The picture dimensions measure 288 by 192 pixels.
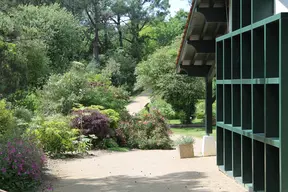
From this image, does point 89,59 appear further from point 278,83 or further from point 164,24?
point 278,83

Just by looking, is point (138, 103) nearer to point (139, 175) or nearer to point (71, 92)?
point (71, 92)

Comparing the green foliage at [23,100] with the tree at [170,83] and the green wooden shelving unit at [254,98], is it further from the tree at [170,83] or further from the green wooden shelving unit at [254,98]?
the green wooden shelving unit at [254,98]

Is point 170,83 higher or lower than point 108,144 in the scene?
higher

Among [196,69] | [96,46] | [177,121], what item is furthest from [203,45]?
[96,46]

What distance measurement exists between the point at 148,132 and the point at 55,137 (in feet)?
19.3

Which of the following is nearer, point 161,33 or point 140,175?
point 140,175

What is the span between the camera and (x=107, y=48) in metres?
52.8

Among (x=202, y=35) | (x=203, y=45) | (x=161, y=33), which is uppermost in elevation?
(x=161, y=33)

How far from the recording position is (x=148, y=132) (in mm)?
20156

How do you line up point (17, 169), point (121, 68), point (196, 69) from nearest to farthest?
point (17, 169) < point (196, 69) < point (121, 68)

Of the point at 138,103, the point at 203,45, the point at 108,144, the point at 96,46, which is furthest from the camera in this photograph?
the point at 96,46

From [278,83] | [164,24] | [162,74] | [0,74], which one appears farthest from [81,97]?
[164,24]

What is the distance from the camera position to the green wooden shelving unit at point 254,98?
7.03 m

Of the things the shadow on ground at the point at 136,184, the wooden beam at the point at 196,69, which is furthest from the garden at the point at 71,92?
the wooden beam at the point at 196,69
